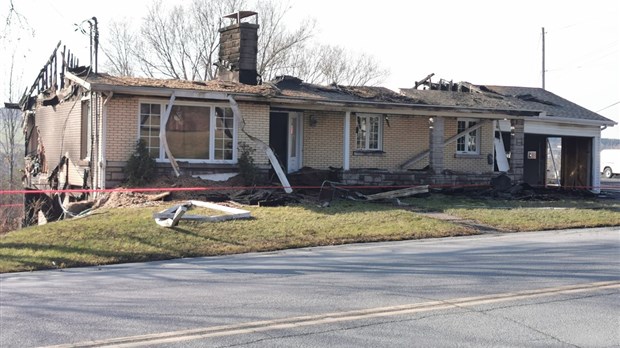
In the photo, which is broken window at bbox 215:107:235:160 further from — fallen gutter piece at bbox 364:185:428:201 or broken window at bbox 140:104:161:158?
fallen gutter piece at bbox 364:185:428:201

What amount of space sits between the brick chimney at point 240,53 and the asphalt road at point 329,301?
12.1m

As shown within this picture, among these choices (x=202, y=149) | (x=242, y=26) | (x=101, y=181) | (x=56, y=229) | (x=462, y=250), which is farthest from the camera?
(x=242, y=26)

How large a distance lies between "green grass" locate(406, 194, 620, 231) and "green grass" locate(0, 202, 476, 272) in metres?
1.66

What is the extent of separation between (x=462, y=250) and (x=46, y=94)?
1796 cm

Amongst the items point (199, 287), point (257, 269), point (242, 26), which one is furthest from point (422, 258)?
point (242, 26)

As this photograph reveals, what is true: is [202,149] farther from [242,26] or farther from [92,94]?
[242,26]

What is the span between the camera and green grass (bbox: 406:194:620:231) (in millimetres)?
16578

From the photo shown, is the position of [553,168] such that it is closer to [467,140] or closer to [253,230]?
[467,140]

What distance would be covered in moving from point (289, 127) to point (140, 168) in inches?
242

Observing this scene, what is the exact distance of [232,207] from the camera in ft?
55.9

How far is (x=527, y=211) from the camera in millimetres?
18547

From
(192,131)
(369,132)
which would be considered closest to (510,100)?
(369,132)

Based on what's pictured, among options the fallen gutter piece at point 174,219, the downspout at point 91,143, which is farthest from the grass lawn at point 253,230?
the downspout at point 91,143

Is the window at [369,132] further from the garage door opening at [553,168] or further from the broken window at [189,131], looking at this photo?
the garage door opening at [553,168]
